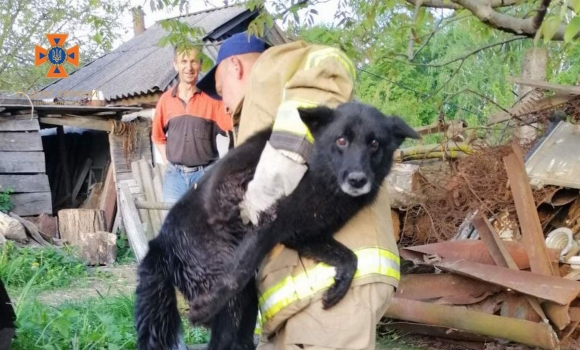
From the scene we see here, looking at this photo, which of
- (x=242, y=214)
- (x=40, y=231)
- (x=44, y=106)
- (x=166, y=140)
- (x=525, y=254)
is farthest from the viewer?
(x=44, y=106)

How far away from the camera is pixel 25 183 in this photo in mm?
11016

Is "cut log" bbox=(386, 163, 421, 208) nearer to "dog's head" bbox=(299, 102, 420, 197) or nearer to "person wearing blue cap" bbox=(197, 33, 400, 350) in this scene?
"person wearing blue cap" bbox=(197, 33, 400, 350)

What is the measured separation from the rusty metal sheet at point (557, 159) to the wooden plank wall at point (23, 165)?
8.32 m

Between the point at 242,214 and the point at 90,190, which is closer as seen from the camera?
the point at 242,214

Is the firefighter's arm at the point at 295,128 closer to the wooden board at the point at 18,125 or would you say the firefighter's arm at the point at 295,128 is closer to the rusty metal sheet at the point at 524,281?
the rusty metal sheet at the point at 524,281

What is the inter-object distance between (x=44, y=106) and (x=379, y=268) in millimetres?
9839

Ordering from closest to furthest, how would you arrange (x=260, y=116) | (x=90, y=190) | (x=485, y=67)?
1. (x=260, y=116)
2. (x=90, y=190)
3. (x=485, y=67)

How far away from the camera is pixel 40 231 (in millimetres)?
10367

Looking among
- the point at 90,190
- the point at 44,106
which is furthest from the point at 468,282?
the point at 90,190

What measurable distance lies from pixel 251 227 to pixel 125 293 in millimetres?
5153

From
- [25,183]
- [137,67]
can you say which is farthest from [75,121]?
[137,67]

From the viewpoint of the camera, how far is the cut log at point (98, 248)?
9688mm

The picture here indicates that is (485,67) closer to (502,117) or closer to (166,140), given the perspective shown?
(502,117)

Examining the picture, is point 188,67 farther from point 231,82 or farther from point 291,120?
point 291,120
